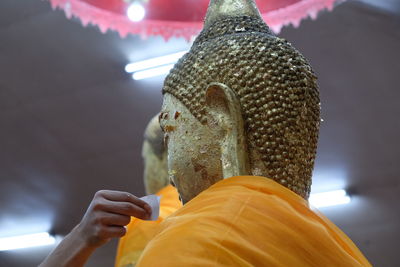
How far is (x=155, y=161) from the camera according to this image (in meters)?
3.35

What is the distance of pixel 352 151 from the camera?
5492mm

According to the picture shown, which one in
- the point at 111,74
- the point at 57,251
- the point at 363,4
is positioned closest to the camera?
the point at 57,251

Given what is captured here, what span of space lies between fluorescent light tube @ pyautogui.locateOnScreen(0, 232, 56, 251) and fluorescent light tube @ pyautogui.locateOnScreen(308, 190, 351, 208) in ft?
9.43

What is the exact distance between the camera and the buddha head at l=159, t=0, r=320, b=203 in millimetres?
1587

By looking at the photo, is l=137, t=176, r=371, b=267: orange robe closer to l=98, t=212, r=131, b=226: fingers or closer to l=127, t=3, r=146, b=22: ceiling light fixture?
l=98, t=212, r=131, b=226: fingers

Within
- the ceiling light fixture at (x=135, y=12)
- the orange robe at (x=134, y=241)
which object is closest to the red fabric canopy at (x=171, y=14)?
the ceiling light fixture at (x=135, y=12)

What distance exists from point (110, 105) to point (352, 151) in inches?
78.7

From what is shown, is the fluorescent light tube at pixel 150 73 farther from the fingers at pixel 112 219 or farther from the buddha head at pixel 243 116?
the fingers at pixel 112 219

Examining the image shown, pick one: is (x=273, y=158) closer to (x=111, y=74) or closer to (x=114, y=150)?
(x=111, y=74)

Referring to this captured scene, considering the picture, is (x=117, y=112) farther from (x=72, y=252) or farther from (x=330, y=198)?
(x=72, y=252)

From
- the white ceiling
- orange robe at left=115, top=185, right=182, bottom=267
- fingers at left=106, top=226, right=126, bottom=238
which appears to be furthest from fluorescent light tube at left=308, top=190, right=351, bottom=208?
fingers at left=106, top=226, right=126, bottom=238

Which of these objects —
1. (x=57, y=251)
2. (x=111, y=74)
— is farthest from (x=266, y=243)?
(x=111, y=74)

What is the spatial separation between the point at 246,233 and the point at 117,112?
420 centimetres

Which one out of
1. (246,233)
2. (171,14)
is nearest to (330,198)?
(171,14)
